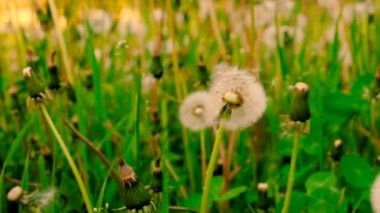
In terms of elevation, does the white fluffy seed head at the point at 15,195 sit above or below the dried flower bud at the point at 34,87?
below

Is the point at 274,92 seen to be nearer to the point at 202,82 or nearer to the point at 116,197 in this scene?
the point at 202,82

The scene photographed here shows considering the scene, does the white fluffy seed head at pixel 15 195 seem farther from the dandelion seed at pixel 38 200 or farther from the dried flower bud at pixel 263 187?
the dried flower bud at pixel 263 187

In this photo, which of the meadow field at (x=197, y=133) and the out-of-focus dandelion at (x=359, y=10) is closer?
the meadow field at (x=197, y=133)

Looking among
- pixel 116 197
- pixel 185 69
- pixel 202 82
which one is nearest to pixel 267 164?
pixel 202 82

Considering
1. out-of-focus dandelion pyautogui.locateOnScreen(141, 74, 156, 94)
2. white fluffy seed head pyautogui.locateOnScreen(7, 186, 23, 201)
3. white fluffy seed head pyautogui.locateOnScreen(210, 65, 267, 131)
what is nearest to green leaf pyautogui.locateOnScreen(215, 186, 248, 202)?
white fluffy seed head pyautogui.locateOnScreen(210, 65, 267, 131)

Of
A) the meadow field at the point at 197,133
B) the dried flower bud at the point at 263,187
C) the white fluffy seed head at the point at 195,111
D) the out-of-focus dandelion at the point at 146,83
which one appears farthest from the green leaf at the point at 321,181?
the out-of-focus dandelion at the point at 146,83

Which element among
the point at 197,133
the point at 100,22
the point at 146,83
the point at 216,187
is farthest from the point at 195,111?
the point at 100,22

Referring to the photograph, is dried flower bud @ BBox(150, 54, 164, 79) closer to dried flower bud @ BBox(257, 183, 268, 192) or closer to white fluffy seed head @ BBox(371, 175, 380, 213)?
dried flower bud @ BBox(257, 183, 268, 192)

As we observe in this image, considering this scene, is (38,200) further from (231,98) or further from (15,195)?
(231,98)
